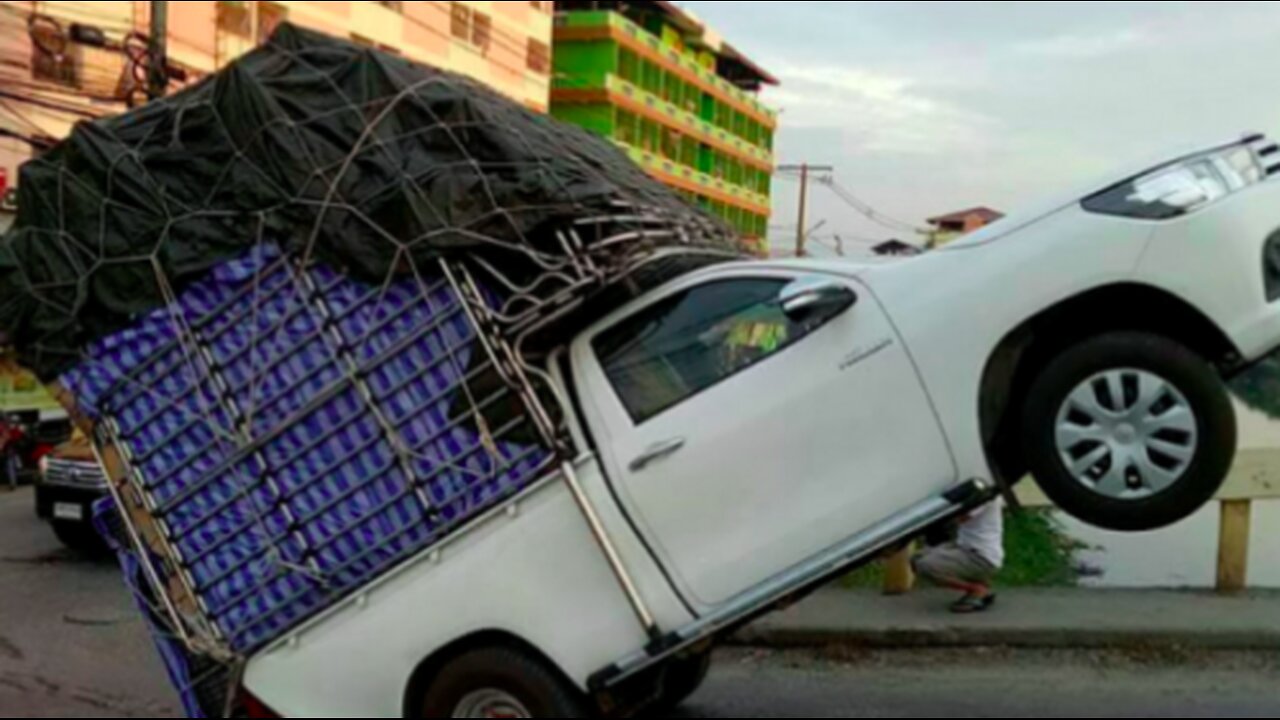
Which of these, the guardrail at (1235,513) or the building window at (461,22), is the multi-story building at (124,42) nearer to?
the building window at (461,22)

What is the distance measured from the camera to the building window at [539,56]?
48.8 metres

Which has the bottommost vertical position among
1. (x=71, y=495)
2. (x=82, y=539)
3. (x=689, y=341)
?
(x=82, y=539)

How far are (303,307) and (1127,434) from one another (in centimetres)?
311

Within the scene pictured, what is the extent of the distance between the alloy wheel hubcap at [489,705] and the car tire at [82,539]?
7.98 m

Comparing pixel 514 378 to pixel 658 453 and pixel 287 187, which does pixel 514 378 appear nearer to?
pixel 658 453

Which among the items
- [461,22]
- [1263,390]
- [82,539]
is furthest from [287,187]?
[461,22]

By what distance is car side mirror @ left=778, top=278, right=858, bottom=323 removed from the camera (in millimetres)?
4422

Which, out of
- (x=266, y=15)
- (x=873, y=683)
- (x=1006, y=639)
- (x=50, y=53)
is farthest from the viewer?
(x=266, y=15)

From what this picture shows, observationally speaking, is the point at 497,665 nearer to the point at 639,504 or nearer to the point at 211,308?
the point at 639,504

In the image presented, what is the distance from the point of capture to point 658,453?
14.8 ft

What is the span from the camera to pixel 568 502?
4.54 m

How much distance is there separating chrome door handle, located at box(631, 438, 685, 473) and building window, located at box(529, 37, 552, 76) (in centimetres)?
4576

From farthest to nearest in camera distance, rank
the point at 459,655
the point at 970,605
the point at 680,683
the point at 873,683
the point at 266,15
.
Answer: the point at 266,15, the point at 970,605, the point at 873,683, the point at 680,683, the point at 459,655

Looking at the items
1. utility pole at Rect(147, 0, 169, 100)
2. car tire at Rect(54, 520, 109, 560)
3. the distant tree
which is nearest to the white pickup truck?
the distant tree
